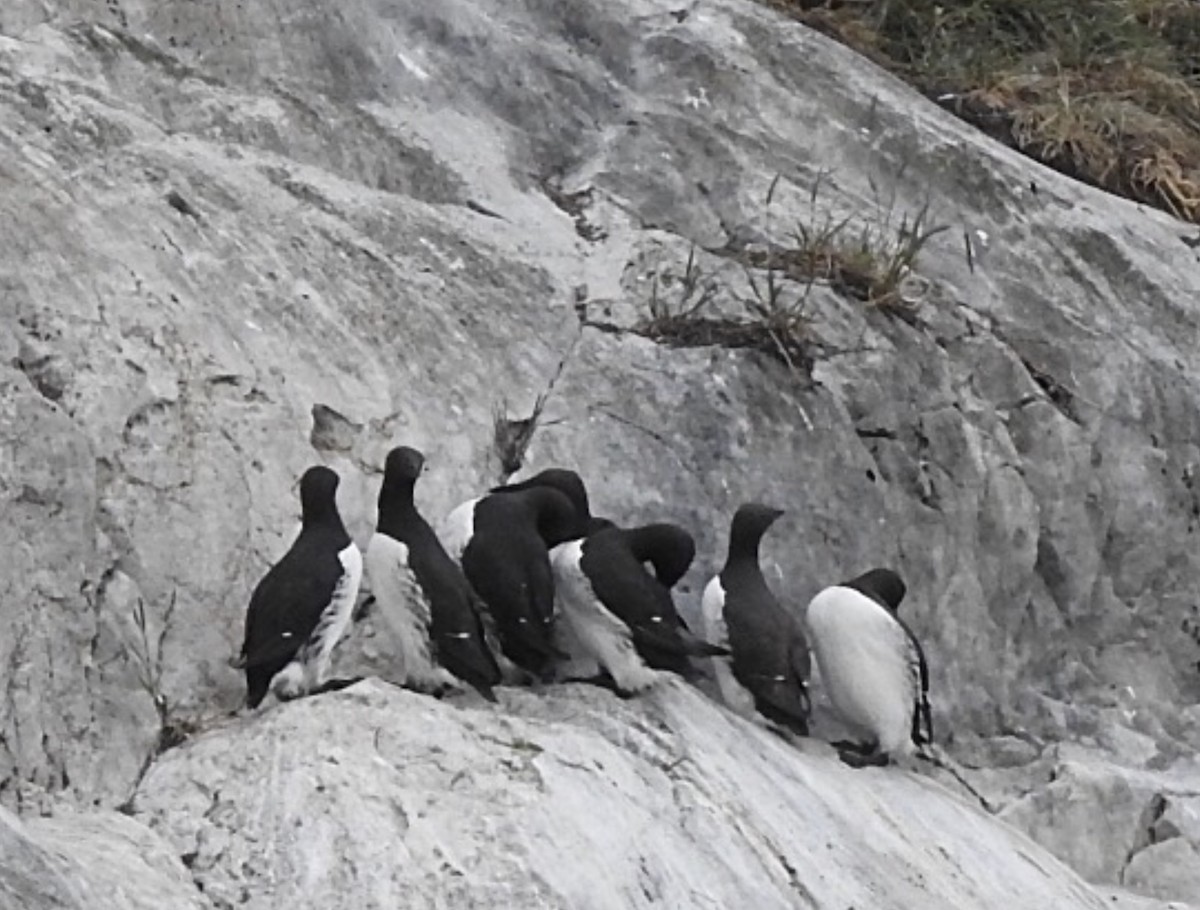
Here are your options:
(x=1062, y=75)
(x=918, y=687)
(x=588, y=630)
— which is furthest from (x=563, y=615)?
(x=1062, y=75)

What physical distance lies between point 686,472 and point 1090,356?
1.93m

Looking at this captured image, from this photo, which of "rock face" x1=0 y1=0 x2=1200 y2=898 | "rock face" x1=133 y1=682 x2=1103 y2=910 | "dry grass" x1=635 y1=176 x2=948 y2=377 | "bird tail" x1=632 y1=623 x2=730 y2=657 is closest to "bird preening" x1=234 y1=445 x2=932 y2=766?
"bird tail" x1=632 y1=623 x2=730 y2=657

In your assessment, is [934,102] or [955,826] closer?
[955,826]

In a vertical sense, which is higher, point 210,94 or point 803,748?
point 210,94

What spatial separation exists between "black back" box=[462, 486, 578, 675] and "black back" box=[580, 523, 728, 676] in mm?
137

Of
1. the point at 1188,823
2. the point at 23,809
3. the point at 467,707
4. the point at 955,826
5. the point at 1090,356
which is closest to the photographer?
the point at 23,809

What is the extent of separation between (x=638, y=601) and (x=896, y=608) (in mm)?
1266

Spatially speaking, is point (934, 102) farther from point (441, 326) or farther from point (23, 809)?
point (23, 809)

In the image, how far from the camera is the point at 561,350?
8.58 meters

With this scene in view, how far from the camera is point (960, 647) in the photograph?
858 centimetres

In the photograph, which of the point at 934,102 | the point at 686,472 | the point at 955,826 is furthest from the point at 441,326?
the point at 934,102

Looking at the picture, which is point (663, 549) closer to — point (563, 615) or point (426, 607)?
point (563, 615)

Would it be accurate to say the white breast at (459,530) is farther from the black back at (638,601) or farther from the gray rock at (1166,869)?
the gray rock at (1166,869)

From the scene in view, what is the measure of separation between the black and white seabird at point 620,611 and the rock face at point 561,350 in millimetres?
525
